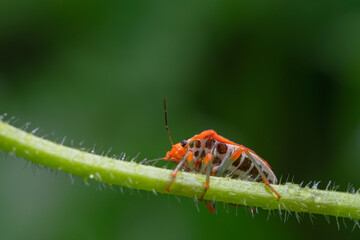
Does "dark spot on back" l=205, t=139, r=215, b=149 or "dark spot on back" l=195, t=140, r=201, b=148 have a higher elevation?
"dark spot on back" l=205, t=139, r=215, b=149

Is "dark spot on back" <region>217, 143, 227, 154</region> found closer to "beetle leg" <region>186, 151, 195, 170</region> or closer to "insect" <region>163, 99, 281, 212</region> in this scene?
"insect" <region>163, 99, 281, 212</region>

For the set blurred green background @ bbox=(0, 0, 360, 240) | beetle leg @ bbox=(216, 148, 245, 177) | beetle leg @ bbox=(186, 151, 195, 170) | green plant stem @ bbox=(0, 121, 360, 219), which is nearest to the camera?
green plant stem @ bbox=(0, 121, 360, 219)

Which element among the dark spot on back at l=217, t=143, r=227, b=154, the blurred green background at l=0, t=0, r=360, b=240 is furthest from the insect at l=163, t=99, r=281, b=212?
the blurred green background at l=0, t=0, r=360, b=240

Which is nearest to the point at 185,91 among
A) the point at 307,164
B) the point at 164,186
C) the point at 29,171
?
the point at 307,164

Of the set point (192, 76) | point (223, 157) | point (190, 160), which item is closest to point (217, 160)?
point (223, 157)

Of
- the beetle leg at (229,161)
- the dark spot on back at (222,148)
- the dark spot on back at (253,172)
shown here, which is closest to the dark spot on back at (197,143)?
the dark spot on back at (222,148)

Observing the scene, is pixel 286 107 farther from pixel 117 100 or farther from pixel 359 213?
pixel 359 213

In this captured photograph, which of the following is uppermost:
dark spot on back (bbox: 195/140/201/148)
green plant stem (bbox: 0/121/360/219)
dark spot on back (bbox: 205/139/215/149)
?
green plant stem (bbox: 0/121/360/219)

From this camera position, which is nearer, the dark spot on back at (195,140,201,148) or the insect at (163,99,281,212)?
the insect at (163,99,281,212)
